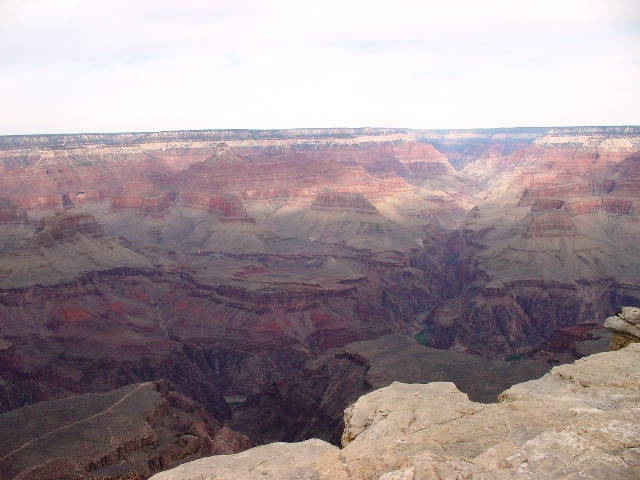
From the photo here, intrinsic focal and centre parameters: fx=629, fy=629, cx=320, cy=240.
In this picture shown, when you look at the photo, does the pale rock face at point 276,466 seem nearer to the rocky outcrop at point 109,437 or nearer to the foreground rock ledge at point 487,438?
the foreground rock ledge at point 487,438

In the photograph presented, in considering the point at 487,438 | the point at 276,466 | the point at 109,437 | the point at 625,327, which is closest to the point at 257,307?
the point at 109,437

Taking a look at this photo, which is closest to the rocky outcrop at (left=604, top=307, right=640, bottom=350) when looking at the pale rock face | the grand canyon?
the pale rock face

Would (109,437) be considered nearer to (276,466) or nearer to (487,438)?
(276,466)

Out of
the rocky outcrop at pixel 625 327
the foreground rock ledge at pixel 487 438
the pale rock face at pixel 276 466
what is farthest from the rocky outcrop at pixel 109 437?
the rocky outcrop at pixel 625 327

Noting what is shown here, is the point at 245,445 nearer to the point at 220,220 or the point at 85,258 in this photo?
the point at 85,258

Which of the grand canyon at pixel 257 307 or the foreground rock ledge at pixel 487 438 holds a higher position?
the foreground rock ledge at pixel 487 438

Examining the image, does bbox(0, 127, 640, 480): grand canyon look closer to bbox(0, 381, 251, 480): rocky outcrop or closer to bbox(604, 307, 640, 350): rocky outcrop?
bbox(0, 381, 251, 480): rocky outcrop
